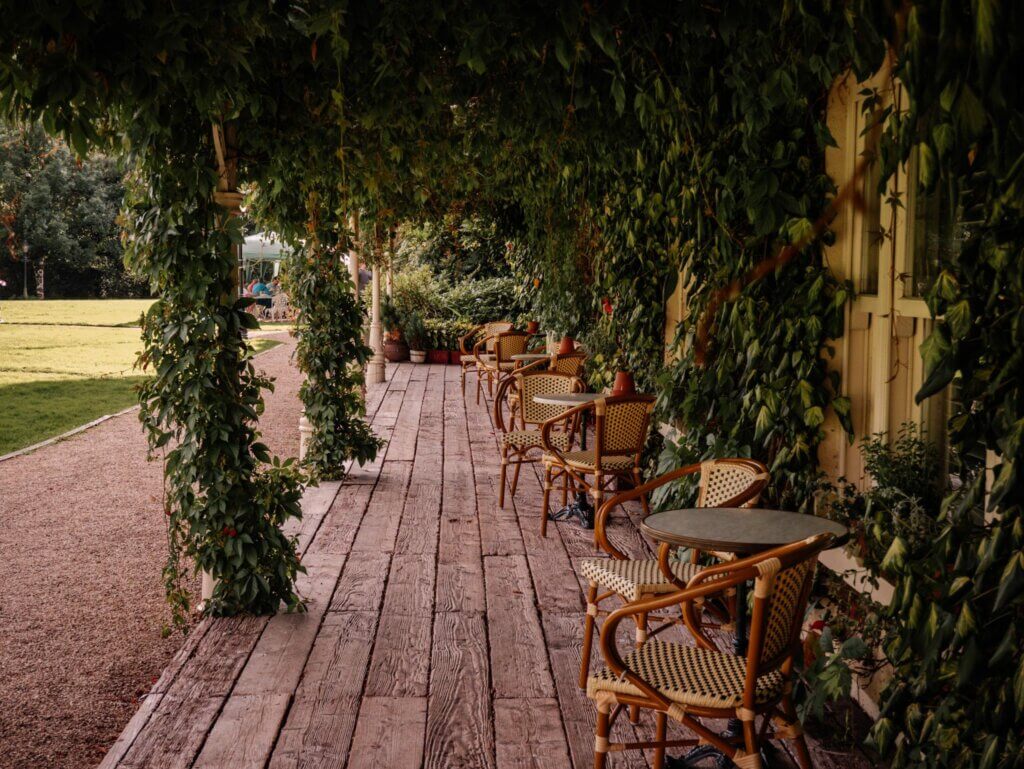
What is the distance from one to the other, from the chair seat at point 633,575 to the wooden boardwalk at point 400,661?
0.41 m

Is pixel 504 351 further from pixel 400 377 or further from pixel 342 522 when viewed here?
pixel 342 522

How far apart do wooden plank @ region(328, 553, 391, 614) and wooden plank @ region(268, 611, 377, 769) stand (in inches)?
4.2

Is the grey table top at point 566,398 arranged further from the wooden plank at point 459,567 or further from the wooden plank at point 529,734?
the wooden plank at point 529,734

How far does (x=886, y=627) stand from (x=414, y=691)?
161 centimetres

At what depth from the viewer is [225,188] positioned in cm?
411

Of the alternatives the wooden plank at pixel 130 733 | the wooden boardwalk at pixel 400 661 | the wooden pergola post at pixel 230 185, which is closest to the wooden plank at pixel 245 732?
the wooden boardwalk at pixel 400 661

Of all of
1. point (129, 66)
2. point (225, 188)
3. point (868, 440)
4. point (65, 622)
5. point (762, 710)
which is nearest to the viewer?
point (762, 710)

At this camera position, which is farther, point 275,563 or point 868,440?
point 275,563

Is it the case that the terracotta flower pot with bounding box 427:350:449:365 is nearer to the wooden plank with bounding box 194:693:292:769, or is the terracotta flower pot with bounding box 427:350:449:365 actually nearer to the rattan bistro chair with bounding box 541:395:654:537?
the rattan bistro chair with bounding box 541:395:654:537

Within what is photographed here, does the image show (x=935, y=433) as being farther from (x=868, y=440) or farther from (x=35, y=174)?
(x=35, y=174)

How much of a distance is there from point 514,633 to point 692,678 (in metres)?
1.57

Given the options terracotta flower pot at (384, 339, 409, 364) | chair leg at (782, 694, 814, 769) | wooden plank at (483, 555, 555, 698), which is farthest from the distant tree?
chair leg at (782, 694, 814, 769)

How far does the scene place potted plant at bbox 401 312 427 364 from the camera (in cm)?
1609

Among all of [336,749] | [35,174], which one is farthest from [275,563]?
[35,174]
